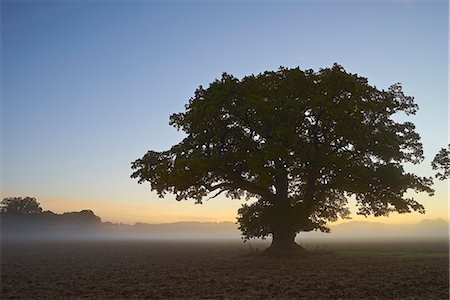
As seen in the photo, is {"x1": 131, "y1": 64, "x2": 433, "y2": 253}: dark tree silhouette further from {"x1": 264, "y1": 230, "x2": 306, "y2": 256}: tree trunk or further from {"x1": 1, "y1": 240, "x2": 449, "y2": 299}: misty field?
{"x1": 1, "y1": 240, "x2": 449, "y2": 299}: misty field

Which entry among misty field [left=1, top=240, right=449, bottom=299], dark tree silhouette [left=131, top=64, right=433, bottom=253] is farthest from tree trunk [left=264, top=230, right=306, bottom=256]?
misty field [left=1, top=240, right=449, bottom=299]

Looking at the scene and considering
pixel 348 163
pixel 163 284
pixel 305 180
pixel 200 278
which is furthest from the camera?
pixel 305 180

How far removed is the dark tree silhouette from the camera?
38.4 meters

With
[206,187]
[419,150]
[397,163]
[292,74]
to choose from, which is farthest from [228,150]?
[419,150]

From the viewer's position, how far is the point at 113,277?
27.9 metres

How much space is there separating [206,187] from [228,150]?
476cm

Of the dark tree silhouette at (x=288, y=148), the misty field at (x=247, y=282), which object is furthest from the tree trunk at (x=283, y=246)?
the misty field at (x=247, y=282)

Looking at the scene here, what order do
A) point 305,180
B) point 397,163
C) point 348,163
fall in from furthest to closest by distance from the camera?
point 305,180, point 397,163, point 348,163

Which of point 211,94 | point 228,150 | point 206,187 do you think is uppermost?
point 211,94

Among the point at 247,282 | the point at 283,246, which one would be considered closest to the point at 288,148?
the point at 283,246

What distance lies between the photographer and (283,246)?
40938 millimetres

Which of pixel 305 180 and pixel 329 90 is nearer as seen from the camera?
pixel 329 90

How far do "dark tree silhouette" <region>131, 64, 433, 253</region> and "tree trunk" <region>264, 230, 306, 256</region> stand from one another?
89 mm

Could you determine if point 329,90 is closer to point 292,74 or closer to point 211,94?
point 292,74
